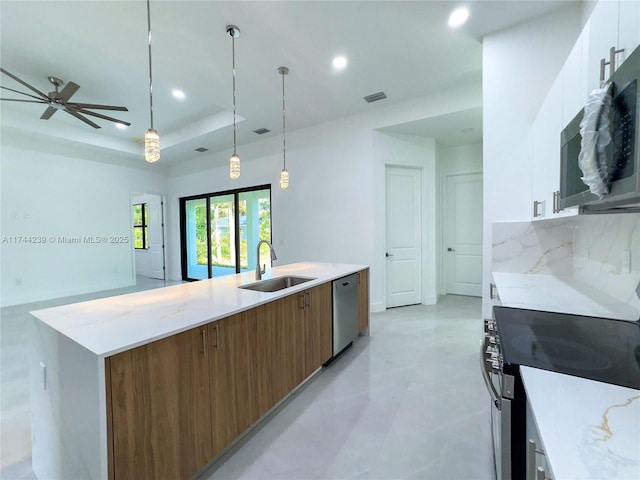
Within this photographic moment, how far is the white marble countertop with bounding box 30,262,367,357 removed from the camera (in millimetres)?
1146

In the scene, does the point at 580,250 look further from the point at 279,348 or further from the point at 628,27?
the point at 279,348

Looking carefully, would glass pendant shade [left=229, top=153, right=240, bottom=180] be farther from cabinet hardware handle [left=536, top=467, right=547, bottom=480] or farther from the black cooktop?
cabinet hardware handle [left=536, top=467, right=547, bottom=480]

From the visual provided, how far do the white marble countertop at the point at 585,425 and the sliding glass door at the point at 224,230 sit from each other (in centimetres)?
521

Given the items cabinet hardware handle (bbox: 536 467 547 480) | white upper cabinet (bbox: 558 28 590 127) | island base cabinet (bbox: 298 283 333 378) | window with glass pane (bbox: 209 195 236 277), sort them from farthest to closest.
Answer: window with glass pane (bbox: 209 195 236 277)
island base cabinet (bbox: 298 283 333 378)
white upper cabinet (bbox: 558 28 590 127)
cabinet hardware handle (bbox: 536 467 547 480)

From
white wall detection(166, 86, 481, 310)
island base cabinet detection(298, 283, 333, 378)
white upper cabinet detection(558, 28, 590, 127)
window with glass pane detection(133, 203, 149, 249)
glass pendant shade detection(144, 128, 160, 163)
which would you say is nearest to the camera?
white upper cabinet detection(558, 28, 590, 127)

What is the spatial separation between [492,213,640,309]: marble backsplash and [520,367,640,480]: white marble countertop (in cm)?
110

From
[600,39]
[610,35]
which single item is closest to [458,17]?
[600,39]

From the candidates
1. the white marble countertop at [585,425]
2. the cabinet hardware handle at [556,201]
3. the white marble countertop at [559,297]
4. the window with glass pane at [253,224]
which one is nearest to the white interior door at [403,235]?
the white marble countertop at [559,297]

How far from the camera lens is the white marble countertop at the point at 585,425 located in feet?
1.63

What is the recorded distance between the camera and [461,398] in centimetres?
214

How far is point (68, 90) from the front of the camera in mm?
3281

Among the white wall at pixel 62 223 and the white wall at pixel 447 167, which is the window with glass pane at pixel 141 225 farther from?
the white wall at pixel 447 167

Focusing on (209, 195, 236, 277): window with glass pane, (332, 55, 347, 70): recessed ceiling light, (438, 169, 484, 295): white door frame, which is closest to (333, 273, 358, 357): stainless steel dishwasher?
(332, 55, 347, 70): recessed ceiling light

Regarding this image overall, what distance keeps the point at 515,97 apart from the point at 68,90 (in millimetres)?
4794
